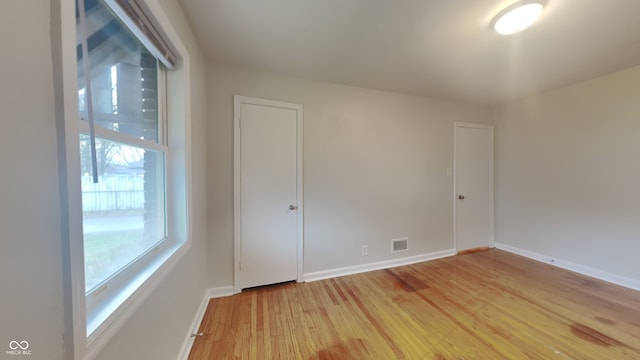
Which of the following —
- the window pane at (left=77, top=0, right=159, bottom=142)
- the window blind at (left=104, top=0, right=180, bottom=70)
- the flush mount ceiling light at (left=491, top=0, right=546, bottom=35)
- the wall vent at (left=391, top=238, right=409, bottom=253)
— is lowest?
the wall vent at (left=391, top=238, right=409, bottom=253)

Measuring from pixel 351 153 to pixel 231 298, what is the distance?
2025 millimetres

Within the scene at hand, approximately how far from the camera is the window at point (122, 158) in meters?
0.73

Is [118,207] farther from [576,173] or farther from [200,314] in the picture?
[576,173]

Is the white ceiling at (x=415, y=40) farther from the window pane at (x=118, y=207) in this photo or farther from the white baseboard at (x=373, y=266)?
the white baseboard at (x=373, y=266)

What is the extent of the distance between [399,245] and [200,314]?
7.78 ft

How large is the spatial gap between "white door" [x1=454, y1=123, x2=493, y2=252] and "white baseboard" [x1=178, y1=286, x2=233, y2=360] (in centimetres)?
323

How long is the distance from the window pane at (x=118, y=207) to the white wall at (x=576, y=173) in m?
Result: 4.42

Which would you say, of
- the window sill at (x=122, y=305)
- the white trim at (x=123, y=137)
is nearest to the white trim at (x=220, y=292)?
the window sill at (x=122, y=305)

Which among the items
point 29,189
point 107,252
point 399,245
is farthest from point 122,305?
point 399,245

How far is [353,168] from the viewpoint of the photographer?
2.65 metres

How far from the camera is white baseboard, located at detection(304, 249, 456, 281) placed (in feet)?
8.18

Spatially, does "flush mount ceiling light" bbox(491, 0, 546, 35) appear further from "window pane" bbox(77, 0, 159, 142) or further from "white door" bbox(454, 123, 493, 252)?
"window pane" bbox(77, 0, 159, 142)

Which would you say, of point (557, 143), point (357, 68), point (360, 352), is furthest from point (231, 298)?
point (557, 143)

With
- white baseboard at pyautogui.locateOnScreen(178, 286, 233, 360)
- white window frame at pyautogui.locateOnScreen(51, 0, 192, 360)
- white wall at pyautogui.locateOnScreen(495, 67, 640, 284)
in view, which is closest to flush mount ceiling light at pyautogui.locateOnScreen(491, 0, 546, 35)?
white wall at pyautogui.locateOnScreen(495, 67, 640, 284)
